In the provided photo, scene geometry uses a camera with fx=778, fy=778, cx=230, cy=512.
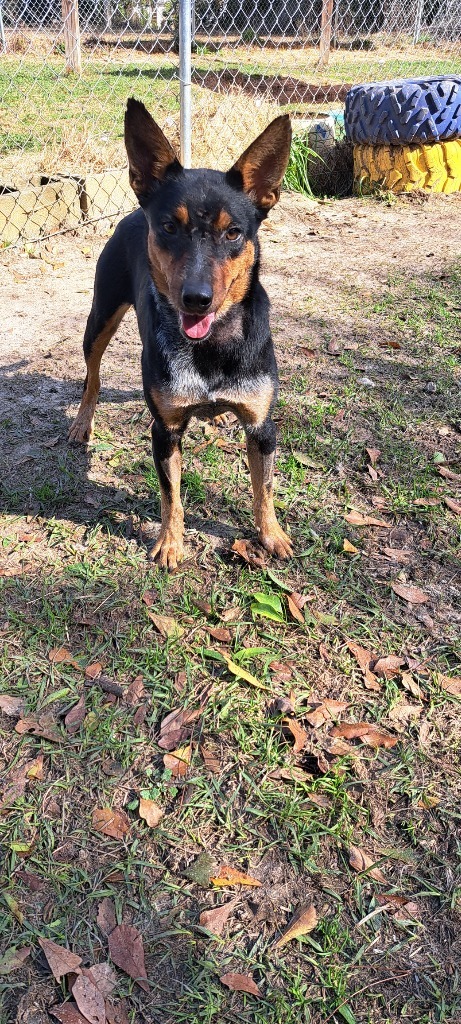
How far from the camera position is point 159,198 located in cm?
284

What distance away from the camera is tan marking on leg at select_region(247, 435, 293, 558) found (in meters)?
3.24

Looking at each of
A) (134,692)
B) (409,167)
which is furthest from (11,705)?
(409,167)

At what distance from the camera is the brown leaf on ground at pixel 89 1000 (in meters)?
1.87

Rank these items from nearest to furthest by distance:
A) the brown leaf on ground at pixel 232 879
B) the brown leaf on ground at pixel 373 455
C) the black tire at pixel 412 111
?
the brown leaf on ground at pixel 232 879 → the brown leaf on ground at pixel 373 455 → the black tire at pixel 412 111

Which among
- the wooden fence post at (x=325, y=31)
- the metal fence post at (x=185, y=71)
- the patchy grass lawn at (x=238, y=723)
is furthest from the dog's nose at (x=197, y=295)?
the wooden fence post at (x=325, y=31)

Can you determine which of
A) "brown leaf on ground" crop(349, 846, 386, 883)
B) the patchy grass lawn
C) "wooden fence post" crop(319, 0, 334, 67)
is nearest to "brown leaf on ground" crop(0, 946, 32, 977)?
the patchy grass lawn

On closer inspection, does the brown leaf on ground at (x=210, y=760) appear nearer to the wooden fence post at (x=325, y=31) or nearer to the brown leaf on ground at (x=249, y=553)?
the brown leaf on ground at (x=249, y=553)

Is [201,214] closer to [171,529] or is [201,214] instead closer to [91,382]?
[171,529]

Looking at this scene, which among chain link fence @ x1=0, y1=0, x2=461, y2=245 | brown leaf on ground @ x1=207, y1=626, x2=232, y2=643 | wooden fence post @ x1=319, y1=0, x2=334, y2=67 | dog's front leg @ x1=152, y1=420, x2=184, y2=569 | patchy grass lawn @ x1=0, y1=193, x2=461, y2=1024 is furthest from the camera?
wooden fence post @ x1=319, y1=0, x2=334, y2=67

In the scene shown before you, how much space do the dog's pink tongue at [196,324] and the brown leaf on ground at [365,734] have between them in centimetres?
144

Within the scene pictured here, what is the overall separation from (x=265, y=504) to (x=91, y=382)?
4.41 ft

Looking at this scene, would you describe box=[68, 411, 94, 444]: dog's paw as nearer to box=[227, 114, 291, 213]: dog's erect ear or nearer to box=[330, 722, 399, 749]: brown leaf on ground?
box=[227, 114, 291, 213]: dog's erect ear

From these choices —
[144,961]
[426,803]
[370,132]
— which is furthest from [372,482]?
[370,132]

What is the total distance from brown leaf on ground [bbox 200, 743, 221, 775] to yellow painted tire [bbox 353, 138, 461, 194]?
733 centimetres
